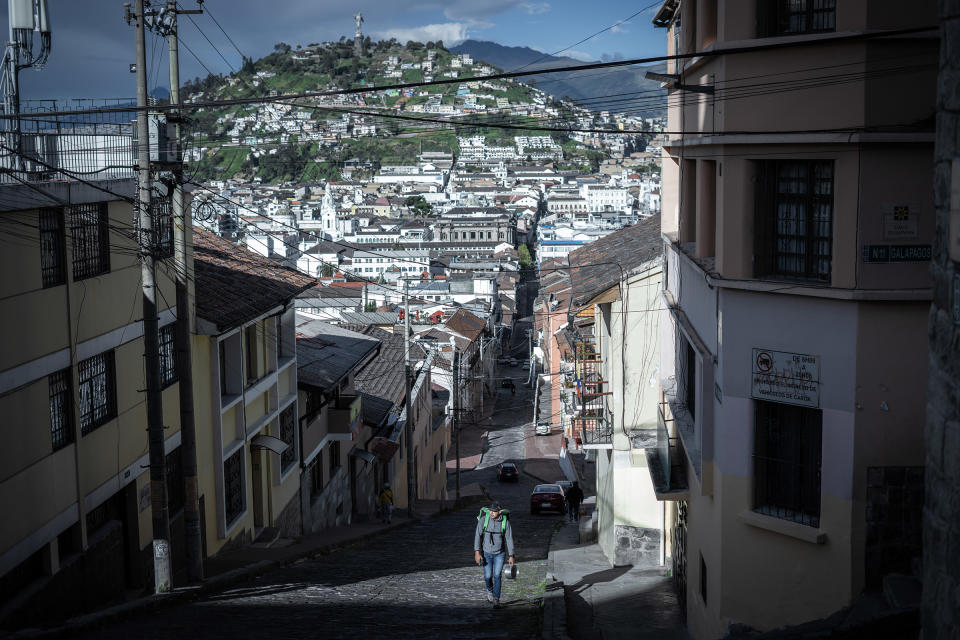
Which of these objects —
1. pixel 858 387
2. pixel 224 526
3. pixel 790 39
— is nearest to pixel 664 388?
pixel 858 387

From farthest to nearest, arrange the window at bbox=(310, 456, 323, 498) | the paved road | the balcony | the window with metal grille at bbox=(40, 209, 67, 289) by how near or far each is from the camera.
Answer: the balcony → the window at bbox=(310, 456, 323, 498) → the window with metal grille at bbox=(40, 209, 67, 289) → the paved road

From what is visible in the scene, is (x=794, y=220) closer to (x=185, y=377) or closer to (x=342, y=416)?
(x=185, y=377)

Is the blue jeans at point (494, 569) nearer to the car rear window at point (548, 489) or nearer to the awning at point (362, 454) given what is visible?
the awning at point (362, 454)

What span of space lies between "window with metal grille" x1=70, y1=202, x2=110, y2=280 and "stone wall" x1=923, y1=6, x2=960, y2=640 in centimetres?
1000

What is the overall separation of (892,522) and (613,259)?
11044 mm

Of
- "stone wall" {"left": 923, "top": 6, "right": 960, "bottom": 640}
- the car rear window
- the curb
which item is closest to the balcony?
the curb

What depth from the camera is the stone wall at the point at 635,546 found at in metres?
17.2

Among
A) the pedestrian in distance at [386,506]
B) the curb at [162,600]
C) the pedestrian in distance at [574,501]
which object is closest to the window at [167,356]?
the curb at [162,600]

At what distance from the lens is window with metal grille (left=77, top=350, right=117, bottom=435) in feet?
39.1

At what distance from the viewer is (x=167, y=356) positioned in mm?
14680

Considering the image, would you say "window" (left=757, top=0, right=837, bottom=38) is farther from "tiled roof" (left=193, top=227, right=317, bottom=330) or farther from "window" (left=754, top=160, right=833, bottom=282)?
"tiled roof" (left=193, top=227, right=317, bottom=330)

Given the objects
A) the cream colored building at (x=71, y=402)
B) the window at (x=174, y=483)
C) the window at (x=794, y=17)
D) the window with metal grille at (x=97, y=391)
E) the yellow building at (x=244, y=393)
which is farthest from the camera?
the yellow building at (x=244, y=393)

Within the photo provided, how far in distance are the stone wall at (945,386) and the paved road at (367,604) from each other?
5508 millimetres

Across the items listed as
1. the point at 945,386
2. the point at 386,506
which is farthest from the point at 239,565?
the point at 945,386
